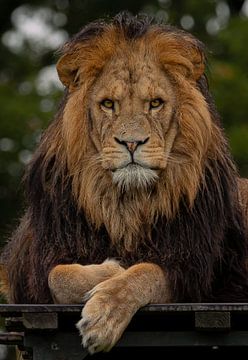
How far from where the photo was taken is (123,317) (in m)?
8.71

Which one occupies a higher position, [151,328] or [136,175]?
[136,175]

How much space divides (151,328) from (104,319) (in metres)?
0.45

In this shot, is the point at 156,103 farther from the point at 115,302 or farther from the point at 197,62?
the point at 115,302

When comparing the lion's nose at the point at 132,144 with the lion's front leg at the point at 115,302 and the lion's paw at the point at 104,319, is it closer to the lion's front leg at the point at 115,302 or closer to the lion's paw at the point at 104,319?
the lion's front leg at the point at 115,302

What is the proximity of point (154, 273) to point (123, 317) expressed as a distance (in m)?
0.53

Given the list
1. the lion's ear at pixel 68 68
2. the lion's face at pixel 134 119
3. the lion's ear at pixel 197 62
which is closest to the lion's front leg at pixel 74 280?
the lion's face at pixel 134 119

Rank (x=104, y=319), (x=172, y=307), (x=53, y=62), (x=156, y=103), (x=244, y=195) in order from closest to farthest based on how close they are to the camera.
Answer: (x=104, y=319), (x=172, y=307), (x=156, y=103), (x=244, y=195), (x=53, y=62)

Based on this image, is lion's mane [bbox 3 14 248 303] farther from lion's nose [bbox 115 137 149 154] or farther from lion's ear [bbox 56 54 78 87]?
lion's nose [bbox 115 137 149 154]

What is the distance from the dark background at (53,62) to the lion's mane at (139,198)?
9964 millimetres

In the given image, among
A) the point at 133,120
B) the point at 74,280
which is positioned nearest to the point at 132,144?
the point at 133,120

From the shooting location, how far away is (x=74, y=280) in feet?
29.5

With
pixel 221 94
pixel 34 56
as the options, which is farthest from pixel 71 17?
pixel 221 94

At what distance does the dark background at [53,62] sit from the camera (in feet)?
70.1

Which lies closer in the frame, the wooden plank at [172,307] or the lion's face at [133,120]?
the wooden plank at [172,307]
